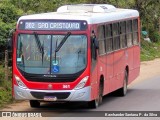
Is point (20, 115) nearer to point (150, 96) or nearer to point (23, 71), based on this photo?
point (23, 71)

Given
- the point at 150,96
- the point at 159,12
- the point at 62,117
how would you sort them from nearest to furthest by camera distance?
1. the point at 62,117
2. the point at 150,96
3. the point at 159,12

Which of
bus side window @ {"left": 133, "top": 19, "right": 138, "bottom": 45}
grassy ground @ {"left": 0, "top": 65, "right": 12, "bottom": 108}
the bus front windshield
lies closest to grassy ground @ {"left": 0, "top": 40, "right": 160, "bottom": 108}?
grassy ground @ {"left": 0, "top": 65, "right": 12, "bottom": 108}

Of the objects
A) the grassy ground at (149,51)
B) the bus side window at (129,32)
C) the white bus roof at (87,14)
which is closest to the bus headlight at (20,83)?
the white bus roof at (87,14)

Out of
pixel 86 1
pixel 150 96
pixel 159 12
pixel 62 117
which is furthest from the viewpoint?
pixel 159 12

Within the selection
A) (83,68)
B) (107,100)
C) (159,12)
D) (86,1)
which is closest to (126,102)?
(107,100)

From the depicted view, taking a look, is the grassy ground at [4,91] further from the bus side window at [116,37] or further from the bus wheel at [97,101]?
the bus side window at [116,37]

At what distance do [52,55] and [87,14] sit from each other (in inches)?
73.2

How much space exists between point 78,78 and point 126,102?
3470 mm

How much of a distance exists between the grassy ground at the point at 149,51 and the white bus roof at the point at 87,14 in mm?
14513

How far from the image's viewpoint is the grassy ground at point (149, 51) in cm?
3647

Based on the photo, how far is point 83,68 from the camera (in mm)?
15812

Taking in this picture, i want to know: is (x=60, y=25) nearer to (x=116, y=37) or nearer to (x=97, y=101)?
(x=97, y=101)

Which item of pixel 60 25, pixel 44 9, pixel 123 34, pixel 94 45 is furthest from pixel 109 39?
pixel 44 9

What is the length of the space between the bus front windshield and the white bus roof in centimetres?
54
